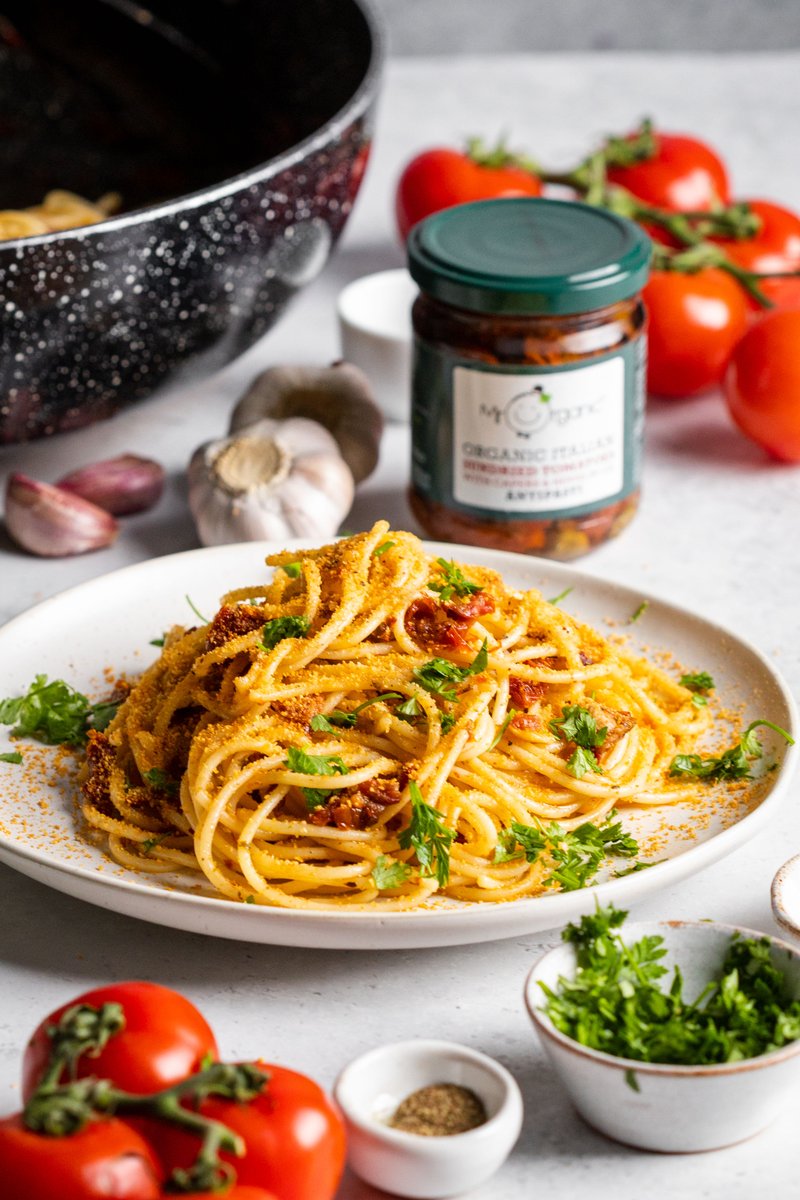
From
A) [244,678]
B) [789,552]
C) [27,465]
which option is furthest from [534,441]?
[27,465]

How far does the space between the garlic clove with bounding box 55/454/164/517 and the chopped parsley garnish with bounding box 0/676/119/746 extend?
0.91 meters

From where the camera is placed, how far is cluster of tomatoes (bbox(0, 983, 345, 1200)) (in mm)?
1580

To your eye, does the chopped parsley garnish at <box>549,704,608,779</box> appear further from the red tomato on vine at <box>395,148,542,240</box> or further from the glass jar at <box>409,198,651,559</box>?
the red tomato on vine at <box>395,148,542,240</box>

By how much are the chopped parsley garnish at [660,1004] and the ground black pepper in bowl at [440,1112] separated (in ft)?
0.44

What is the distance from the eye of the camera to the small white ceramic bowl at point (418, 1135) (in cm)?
173

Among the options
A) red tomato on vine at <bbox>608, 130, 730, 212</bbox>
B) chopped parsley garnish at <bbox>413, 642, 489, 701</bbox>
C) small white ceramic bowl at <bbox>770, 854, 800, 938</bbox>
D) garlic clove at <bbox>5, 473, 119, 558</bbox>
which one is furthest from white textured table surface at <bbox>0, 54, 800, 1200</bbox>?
red tomato on vine at <bbox>608, 130, 730, 212</bbox>

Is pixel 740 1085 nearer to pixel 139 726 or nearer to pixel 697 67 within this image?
pixel 139 726

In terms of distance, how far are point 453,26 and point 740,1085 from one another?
5629 mm

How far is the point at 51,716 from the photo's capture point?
2.56 meters

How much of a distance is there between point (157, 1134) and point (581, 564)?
74.6 inches

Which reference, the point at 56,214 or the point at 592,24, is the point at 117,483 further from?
the point at 592,24

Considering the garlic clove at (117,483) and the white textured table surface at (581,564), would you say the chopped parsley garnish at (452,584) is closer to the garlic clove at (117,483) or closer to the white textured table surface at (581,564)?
the white textured table surface at (581,564)

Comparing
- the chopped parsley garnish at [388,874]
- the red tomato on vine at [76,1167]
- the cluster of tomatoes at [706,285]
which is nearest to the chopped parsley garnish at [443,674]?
the chopped parsley garnish at [388,874]

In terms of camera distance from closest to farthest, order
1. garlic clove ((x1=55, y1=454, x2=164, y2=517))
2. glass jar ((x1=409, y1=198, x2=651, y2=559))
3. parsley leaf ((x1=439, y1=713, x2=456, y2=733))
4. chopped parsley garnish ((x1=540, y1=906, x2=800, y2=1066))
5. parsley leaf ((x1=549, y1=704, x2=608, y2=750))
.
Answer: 1. chopped parsley garnish ((x1=540, y1=906, x2=800, y2=1066))
2. parsley leaf ((x1=439, y1=713, x2=456, y2=733))
3. parsley leaf ((x1=549, y1=704, x2=608, y2=750))
4. glass jar ((x1=409, y1=198, x2=651, y2=559))
5. garlic clove ((x1=55, y1=454, x2=164, y2=517))
